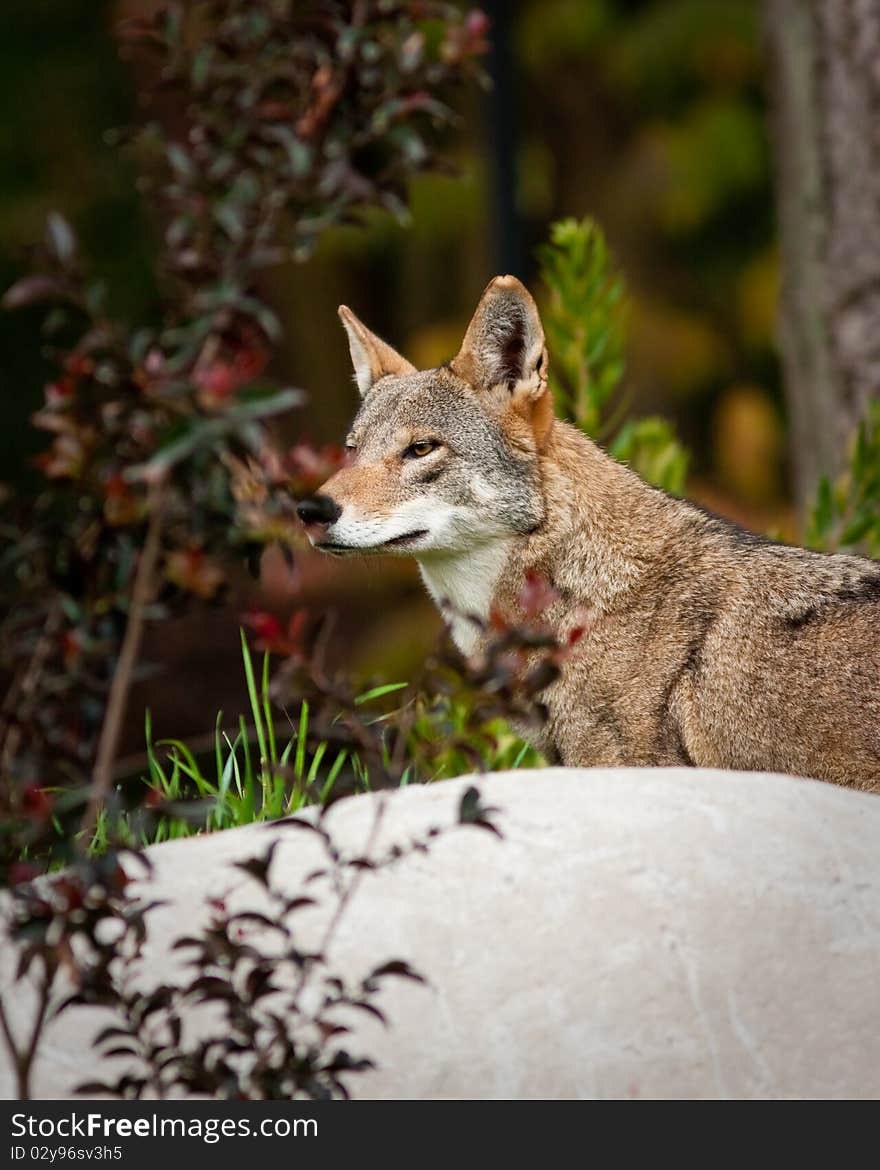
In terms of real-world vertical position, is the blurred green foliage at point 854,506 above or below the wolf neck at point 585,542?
below

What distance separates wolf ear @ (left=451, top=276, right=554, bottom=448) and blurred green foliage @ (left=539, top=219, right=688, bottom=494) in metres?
2.32

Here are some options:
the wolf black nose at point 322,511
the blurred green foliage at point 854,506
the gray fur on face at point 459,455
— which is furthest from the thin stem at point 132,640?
the blurred green foliage at point 854,506

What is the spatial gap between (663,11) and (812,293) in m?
6.28

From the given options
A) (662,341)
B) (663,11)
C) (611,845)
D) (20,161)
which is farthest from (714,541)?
(20,161)

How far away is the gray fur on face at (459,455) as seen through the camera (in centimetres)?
518

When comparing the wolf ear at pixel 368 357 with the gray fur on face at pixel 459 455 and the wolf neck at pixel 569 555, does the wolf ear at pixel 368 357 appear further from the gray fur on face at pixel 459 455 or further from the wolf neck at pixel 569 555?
the wolf neck at pixel 569 555

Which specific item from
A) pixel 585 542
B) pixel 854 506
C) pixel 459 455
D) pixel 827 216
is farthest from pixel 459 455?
pixel 827 216

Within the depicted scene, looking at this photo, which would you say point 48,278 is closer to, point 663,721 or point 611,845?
point 611,845

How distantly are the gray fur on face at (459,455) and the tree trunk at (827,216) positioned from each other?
4.15m

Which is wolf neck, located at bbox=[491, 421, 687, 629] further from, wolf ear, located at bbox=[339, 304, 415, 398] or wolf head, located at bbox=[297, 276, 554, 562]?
wolf ear, located at bbox=[339, 304, 415, 398]

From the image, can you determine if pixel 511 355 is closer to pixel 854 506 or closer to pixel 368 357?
pixel 368 357

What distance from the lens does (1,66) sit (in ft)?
55.0

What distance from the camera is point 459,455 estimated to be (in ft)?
17.1

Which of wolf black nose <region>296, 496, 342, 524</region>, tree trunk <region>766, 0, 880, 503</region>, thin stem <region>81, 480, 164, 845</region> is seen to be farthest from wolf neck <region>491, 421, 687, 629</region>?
tree trunk <region>766, 0, 880, 503</region>
